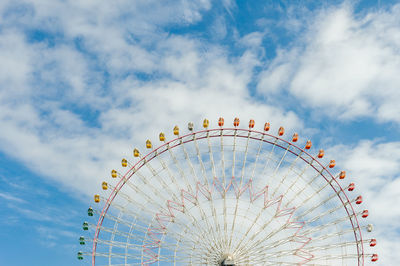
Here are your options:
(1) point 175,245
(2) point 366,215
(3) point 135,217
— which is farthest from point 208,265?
(2) point 366,215

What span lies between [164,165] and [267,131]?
11.0m

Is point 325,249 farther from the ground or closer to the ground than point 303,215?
closer to the ground

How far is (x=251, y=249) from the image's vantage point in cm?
5119

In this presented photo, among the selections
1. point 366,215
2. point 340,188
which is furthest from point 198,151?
point 366,215

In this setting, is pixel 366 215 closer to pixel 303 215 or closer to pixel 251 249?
pixel 303 215

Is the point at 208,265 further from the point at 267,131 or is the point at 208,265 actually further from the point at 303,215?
the point at 267,131

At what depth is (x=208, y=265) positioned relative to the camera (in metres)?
51.3

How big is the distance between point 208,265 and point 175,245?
3.78m

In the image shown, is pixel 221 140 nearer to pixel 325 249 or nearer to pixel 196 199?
pixel 196 199

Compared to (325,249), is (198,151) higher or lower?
higher

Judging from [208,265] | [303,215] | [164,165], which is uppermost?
[164,165]

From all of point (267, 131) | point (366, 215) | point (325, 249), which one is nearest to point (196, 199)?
point (267, 131)

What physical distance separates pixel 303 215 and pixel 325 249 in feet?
12.8

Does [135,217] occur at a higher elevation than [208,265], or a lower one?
higher
